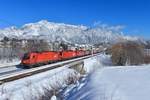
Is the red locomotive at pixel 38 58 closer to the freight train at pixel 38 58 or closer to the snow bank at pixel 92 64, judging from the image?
the freight train at pixel 38 58

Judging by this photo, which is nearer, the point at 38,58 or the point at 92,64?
the point at 38,58

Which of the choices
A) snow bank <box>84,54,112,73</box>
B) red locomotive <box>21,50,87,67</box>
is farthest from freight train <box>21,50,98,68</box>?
snow bank <box>84,54,112,73</box>

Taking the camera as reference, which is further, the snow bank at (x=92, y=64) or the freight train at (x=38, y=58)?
the snow bank at (x=92, y=64)

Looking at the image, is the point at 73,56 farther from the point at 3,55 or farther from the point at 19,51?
the point at 3,55

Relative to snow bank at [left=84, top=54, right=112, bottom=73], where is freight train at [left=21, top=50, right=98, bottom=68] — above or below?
above

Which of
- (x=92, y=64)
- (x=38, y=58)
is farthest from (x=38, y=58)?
(x=92, y=64)

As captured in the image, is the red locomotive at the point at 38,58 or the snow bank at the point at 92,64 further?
the snow bank at the point at 92,64

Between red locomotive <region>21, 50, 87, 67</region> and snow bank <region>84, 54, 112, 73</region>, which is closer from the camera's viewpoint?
red locomotive <region>21, 50, 87, 67</region>

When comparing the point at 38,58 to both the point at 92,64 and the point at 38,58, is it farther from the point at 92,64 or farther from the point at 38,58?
the point at 92,64

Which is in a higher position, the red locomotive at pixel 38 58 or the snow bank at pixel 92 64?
the red locomotive at pixel 38 58

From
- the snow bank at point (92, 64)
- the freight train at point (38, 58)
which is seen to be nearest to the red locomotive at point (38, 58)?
the freight train at point (38, 58)

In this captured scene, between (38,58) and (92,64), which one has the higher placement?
(38,58)

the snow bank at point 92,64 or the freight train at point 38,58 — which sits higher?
the freight train at point 38,58

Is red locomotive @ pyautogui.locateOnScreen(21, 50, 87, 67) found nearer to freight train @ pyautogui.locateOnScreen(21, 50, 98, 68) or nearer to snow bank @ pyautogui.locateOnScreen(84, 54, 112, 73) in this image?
freight train @ pyautogui.locateOnScreen(21, 50, 98, 68)
